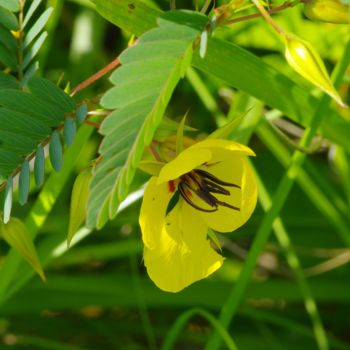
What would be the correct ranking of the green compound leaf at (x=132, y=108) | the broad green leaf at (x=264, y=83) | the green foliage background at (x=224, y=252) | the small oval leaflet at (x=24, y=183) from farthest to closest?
the green foliage background at (x=224, y=252) → the broad green leaf at (x=264, y=83) → the small oval leaflet at (x=24, y=183) → the green compound leaf at (x=132, y=108)

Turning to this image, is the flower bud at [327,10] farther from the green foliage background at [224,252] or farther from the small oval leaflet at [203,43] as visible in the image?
the green foliage background at [224,252]

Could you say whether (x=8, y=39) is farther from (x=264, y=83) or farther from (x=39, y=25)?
(x=264, y=83)

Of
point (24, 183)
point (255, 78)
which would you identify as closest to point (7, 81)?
point (24, 183)

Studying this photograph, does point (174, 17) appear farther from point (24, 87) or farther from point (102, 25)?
point (102, 25)

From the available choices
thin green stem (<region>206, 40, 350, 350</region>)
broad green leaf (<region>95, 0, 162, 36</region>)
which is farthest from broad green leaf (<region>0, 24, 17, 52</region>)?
thin green stem (<region>206, 40, 350, 350</region>)

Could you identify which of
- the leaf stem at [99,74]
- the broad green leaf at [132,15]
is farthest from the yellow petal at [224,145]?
the broad green leaf at [132,15]

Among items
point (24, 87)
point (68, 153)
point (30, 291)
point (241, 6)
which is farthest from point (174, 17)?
point (30, 291)

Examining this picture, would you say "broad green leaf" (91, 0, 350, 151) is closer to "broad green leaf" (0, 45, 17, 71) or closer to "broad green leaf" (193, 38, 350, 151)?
"broad green leaf" (193, 38, 350, 151)
